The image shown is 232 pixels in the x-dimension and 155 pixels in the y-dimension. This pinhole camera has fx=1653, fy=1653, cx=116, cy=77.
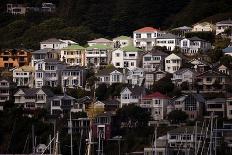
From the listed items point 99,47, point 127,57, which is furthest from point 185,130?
point 99,47

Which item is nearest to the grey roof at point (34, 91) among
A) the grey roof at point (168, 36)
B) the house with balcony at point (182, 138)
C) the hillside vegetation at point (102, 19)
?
the grey roof at point (168, 36)

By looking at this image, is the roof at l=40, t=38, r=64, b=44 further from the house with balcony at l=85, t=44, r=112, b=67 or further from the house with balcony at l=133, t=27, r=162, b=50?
the house with balcony at l=133, t=27, r=162, b=50

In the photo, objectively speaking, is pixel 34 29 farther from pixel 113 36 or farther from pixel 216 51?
pixel 216 51

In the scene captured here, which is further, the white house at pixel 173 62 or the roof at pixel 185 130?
the white house at pixel 173 62

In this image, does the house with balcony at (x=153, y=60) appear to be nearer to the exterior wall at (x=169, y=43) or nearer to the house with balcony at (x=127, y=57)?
the house with balcony at (x=127, y=57)

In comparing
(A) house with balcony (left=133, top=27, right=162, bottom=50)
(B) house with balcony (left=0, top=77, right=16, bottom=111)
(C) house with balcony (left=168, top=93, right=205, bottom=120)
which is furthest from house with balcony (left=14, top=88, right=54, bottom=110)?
(A) house with balcony (left=133, top=27, right=162, bottom=50)

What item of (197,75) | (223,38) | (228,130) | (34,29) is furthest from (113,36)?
(228,130)

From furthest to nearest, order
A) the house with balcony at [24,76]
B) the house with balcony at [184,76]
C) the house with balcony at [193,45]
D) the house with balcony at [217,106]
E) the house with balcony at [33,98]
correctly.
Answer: the house with balcony at [193,45] < the house with balcony at [24,76] < the house with balcony at [33,98] < the house with balcony at [184,76] < the house with balcony at [217,106]
